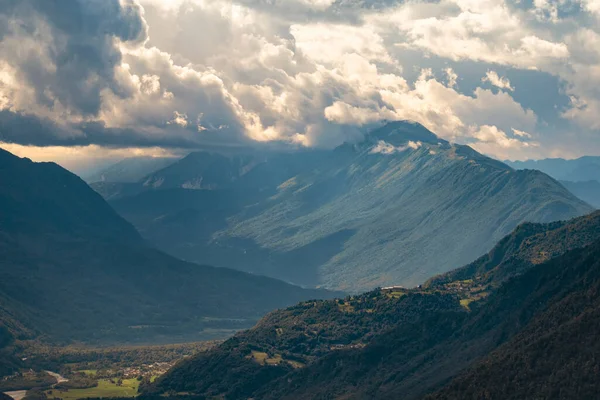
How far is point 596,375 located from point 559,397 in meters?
8.27

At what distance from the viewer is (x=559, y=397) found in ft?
656

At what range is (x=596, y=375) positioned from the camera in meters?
199
